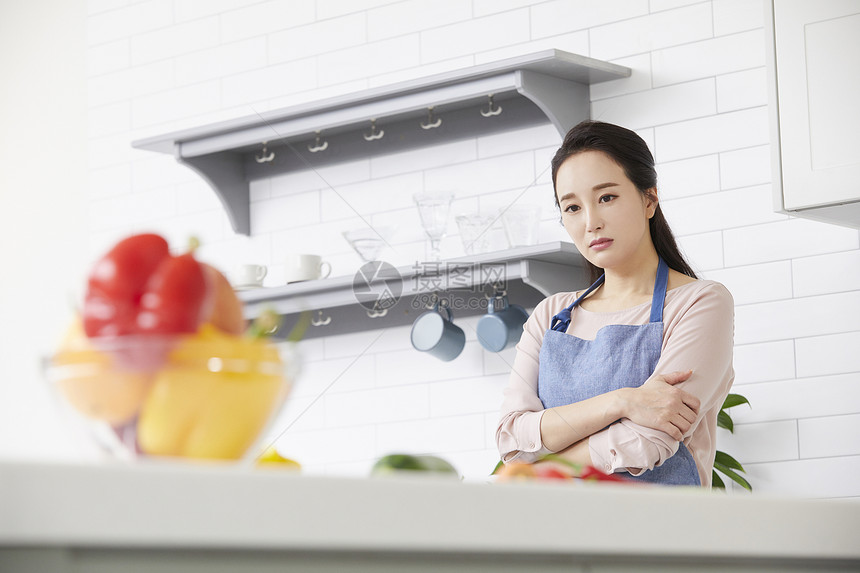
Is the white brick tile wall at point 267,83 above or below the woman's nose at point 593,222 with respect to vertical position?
above

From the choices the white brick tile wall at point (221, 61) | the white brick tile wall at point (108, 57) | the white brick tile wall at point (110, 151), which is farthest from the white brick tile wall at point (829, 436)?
the white brick tile wall at point (108, 57)

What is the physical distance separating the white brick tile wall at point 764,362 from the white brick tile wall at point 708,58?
2.24 ft

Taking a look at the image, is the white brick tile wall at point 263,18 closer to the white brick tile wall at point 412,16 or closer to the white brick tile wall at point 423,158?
the white brick tile wall at point 412,16

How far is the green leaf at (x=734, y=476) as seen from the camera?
91.3 inches

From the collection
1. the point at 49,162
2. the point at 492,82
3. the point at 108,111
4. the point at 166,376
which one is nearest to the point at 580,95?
the point at 492,82

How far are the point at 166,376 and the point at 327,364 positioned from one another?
2586 millimetres

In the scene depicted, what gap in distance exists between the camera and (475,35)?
2982 millimetres

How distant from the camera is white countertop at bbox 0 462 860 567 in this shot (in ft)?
1.31

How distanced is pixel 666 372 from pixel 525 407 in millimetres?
283

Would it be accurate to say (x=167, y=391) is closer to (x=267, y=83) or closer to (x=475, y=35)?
(x=475, y=35)

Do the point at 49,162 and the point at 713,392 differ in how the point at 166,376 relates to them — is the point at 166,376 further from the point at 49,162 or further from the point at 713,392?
the point at 49,162

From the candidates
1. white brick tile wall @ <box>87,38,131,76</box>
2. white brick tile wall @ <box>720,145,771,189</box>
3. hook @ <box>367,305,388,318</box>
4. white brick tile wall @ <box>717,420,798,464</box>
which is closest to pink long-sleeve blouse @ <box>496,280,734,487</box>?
white brick tile wall @ <box>717,420,798,464</box>

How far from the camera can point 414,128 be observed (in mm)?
2969

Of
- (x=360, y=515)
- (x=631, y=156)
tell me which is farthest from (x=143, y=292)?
(x=631, y=156)
